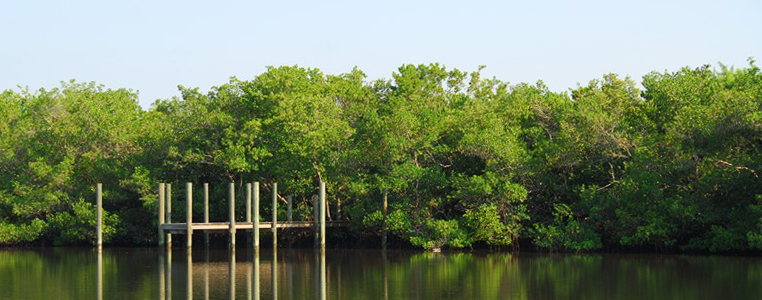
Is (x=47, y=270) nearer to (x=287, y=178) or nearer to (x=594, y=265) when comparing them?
(x=287, y=178)

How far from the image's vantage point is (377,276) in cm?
2941

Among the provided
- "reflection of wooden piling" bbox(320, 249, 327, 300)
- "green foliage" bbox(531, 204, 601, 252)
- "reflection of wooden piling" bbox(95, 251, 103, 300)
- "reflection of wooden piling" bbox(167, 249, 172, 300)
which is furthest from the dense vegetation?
"reflection of wooden piling" bbox(95, 251, 103, 300)

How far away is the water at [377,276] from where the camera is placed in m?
24.8

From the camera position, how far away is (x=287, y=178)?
42.3 meters

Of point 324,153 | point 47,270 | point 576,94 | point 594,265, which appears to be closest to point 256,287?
point 47,270

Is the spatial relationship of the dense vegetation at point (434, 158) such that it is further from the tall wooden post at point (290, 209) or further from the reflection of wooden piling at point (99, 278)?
the reflection of wooden piling at point (99, 278)

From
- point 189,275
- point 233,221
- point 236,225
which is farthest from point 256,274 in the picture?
point 236,225

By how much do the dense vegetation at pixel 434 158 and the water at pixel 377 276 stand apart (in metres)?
1.58

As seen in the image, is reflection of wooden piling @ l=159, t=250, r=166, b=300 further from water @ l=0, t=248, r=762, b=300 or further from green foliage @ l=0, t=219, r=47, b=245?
green foliage @ l=0, t=219, r=47, b=245

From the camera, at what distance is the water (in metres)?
24.8

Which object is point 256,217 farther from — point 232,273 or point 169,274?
point 169,274

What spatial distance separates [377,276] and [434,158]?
1204 centimetres

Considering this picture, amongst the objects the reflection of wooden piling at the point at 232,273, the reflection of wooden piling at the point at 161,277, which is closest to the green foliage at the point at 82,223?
the reflection of wooden piling at the point at 161,277

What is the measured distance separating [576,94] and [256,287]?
2252 centimetres
